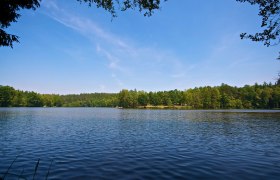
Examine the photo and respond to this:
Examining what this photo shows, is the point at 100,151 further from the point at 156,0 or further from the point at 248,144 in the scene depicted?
the point at 248,144

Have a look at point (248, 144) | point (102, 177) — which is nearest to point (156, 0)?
point (102, 177)

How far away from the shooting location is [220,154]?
71.9 ft

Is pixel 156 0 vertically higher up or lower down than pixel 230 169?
higher up

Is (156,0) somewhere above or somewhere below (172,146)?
above

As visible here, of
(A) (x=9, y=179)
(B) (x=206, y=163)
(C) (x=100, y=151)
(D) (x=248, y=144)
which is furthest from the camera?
(D) (x=248, y=144)

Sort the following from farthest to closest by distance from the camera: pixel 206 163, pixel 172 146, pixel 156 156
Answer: pixel 172 146 < pixel 156 156 < pixel 206 163

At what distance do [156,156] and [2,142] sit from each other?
1897 centimetres

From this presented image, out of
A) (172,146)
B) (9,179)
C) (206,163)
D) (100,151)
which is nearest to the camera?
(9,179)

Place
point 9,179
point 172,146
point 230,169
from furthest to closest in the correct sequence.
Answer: point 172,146, point 230,169, point 9,179

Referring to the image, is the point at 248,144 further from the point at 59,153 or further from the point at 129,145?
the point at 59,153

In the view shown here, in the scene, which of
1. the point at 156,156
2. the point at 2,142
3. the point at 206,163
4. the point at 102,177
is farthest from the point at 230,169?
the point at 2,142

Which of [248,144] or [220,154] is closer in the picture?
[220,154]

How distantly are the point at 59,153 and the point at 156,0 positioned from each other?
16.9m

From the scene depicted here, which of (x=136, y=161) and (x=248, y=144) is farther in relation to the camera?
(x=248, y=144)
